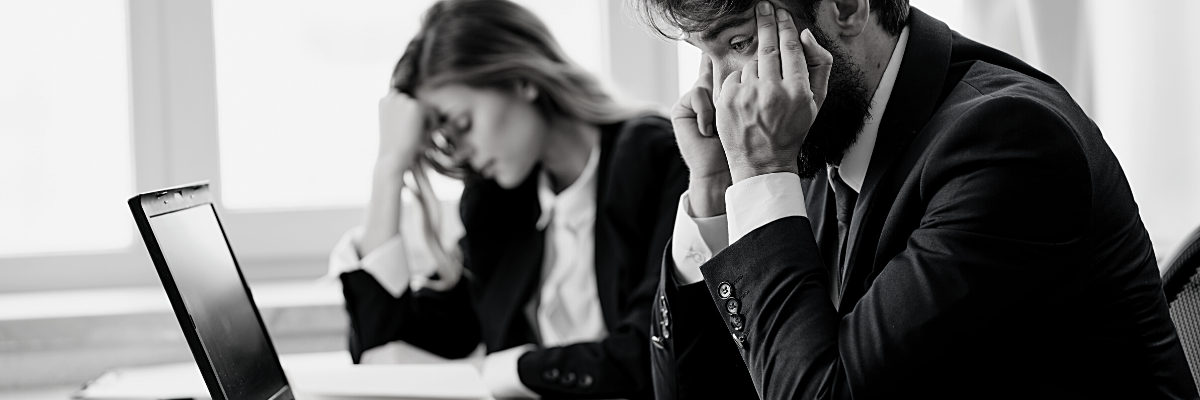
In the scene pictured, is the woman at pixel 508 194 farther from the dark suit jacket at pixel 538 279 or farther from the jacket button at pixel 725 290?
the jacket button at pixel 725 290

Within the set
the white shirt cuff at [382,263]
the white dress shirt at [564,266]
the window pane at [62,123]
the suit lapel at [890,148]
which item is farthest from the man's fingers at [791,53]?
the window pane at [62,123]

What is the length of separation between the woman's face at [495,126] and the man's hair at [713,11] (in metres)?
0.85

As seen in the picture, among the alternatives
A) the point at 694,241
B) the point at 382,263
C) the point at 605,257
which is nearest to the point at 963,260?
the point at 694,241

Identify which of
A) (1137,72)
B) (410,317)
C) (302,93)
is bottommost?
(410,317)

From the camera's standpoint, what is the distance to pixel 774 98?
102 centimetres

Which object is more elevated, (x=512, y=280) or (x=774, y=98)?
(x=774, y=98)

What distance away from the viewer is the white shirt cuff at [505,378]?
4.80 ft

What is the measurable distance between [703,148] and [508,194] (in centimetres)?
83

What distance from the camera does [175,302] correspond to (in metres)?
0.99

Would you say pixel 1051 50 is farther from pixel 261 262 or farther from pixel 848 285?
pixel 261 262

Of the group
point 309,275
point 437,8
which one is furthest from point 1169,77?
point 309,275

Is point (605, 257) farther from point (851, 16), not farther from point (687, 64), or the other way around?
point (687, 64)

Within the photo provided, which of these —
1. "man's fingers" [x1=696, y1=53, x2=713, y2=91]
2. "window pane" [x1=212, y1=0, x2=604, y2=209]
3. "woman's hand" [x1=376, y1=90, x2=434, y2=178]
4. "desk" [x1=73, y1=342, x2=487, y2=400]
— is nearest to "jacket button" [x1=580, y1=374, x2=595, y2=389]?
"desk" [x1=73, y1=342, x2=487, y2=400]

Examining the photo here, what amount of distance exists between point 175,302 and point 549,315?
1.02 meters
